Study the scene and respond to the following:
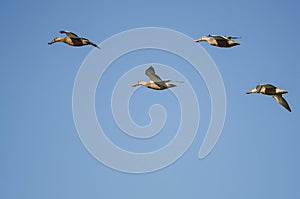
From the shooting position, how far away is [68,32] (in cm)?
5025

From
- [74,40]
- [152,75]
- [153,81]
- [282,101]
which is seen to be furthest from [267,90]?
[74,40]

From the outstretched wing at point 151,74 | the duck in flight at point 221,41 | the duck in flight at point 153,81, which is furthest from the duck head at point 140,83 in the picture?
the duck in flight at point 221,41

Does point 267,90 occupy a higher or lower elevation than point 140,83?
lower

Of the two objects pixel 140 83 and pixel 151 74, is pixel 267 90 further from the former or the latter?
pixel 140 83

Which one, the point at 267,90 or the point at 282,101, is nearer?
the point at 267,90

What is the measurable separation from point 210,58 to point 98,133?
29.2 ft

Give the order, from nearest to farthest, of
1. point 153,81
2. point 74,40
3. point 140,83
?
point 74,40 < point 153,81 < point 140,83

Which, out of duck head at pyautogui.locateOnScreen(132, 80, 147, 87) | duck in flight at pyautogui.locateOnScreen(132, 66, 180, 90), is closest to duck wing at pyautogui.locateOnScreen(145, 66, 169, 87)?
duck in flight at pyautogui.locateOnScreen(132, 66, 180, 90)

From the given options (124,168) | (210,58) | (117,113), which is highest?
(210,58)

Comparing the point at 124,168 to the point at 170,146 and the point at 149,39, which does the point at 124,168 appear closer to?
the point at 170,146

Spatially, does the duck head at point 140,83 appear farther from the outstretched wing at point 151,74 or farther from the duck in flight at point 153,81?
the outstretched wing at point 151,74

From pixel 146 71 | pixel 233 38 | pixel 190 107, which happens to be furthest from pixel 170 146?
pixel 233 38

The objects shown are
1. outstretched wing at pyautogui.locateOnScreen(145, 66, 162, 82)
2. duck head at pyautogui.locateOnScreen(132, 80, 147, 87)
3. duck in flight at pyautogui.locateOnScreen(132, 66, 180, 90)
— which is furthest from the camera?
duck head at pyautogui.locateOnScreen(132, 80, 147, 87)

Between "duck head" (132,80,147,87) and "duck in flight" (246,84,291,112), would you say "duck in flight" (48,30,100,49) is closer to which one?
"duck head" (132,80,147,87)
